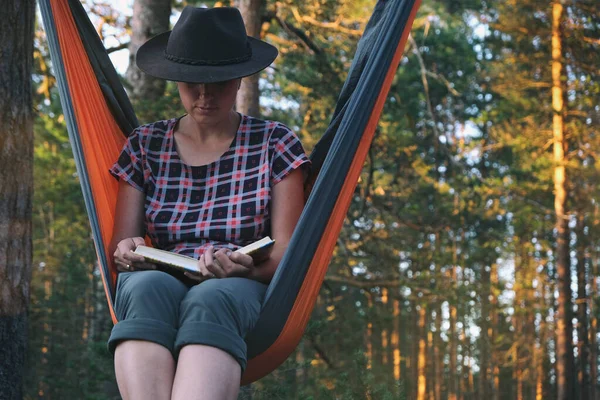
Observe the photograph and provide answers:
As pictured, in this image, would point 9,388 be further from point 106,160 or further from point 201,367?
point 201,367

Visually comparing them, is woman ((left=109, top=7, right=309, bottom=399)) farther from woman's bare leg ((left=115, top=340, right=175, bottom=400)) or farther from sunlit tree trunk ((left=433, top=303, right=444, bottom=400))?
sunlit tree trunk ((left=433, top=303, right=444, bottom=400))

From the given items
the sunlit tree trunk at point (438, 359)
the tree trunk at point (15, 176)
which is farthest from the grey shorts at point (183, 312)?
the sunlit tree trunk at point (438, 359)

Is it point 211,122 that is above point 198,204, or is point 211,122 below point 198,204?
above

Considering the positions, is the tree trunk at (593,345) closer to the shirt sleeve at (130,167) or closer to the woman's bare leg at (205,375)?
the shirt sleeve at (130,167)

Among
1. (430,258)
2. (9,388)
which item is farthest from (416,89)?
(9,388)

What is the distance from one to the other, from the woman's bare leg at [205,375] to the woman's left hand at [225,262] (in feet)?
0.91

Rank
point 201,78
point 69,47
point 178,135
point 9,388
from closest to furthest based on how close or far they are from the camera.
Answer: point 201,78, point 178,135, point 69,47, point 9,388

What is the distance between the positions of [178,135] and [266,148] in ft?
0.83

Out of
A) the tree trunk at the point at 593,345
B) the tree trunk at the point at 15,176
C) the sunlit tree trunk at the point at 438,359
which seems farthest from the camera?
the sunlit tree trunk at the point at 438,359

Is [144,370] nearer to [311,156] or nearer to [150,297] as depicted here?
[150,297]

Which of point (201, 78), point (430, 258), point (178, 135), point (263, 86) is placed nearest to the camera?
point (201, 78)

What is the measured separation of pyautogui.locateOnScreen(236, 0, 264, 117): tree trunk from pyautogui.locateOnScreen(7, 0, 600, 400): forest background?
0.04 ft

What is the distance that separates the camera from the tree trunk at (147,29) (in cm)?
653

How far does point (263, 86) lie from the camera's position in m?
16.4
